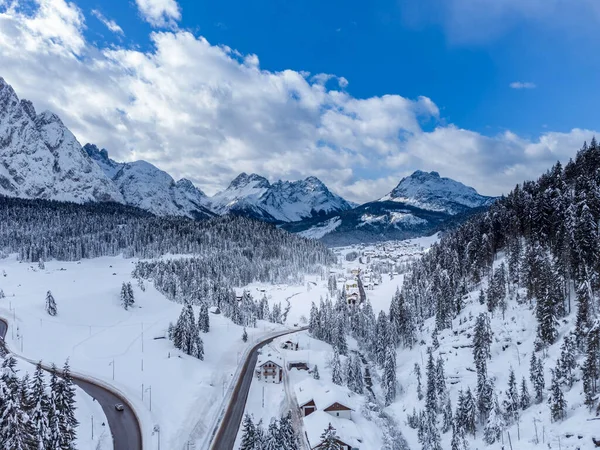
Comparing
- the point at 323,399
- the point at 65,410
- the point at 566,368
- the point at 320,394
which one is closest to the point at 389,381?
the point at 320,394

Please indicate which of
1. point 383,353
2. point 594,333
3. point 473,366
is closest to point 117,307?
point 383,353

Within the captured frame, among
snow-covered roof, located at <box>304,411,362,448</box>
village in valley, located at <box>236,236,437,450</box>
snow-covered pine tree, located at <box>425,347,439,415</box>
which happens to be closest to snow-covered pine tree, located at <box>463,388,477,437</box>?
snow-covered pine tree, located at <box>425,347,439,415</box>

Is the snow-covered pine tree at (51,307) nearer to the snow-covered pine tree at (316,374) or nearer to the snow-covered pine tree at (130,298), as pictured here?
the snow-covered pine tree at (130,298)

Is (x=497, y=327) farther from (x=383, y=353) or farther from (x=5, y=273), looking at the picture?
(x=5, y=273)

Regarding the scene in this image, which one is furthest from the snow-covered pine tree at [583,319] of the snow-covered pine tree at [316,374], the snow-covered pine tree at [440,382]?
the snow-covered pine tree at [316,374]

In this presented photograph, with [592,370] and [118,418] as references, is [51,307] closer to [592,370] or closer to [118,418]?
[118,418]

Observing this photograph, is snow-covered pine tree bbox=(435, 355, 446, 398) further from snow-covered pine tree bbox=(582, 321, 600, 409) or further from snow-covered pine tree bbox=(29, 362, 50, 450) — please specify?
snow-covered pine tree bbox=(29, 362, 50, 450)
